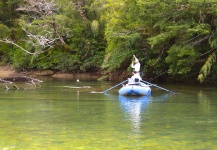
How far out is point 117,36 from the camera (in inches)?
1145

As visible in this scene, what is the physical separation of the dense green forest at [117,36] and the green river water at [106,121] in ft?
15.5

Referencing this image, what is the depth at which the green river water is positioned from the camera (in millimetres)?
10852

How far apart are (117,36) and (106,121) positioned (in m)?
15.4

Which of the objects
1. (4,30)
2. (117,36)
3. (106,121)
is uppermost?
(4,30)

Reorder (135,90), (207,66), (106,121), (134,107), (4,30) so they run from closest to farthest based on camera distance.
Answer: (106,121)
(134,107)
(135,90)
(207,66)
(4,30)

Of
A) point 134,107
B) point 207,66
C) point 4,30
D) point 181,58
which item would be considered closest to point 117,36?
point 181,58

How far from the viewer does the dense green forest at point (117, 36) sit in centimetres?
2545

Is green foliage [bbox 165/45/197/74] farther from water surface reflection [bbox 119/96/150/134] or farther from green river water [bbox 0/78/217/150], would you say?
water surface reflection [bbox 119/96/150/134]

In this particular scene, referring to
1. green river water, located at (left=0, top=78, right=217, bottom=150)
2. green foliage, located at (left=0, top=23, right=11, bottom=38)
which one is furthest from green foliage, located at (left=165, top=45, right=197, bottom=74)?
green foliage, located at (left=0, top=23, right=11, bottom=38)

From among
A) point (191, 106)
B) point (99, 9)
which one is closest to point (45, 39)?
point (99, 9)

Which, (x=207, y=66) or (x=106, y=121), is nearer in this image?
(x=106, y=121)

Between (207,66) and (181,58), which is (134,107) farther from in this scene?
(181,58)

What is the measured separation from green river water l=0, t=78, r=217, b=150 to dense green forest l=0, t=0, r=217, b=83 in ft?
15.5

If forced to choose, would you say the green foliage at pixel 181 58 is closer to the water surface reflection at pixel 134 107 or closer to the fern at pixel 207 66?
the fern at pixel 207 66
